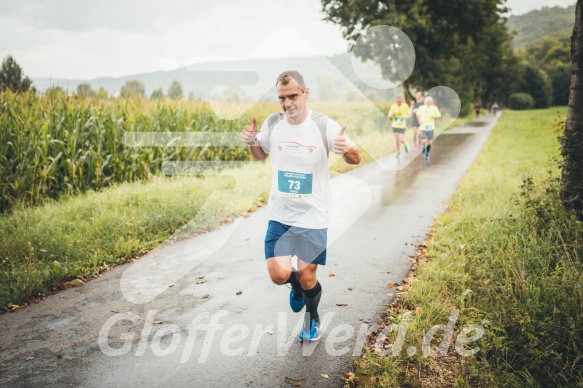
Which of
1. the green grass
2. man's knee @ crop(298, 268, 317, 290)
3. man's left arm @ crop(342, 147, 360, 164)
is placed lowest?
the green grass

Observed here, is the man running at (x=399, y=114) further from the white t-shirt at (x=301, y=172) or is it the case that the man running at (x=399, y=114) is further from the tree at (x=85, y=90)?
the white t-shirt at (x=301, y=172)

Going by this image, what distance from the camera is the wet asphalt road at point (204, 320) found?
11.7ft

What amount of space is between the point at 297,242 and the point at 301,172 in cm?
61

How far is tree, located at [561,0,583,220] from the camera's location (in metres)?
5.60

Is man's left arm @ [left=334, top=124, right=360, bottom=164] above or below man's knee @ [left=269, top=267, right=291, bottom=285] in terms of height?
above

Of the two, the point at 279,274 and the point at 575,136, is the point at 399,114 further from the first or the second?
the point at 279,274

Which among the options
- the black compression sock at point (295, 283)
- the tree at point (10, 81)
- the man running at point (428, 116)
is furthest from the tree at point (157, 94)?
the black compression sock at point (295, 283)

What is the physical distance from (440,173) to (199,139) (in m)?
7.17

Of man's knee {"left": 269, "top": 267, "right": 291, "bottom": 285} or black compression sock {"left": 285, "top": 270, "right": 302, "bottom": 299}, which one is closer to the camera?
man's knee {"left": 269, "top": 267, "right": 291, "bottom": 285}

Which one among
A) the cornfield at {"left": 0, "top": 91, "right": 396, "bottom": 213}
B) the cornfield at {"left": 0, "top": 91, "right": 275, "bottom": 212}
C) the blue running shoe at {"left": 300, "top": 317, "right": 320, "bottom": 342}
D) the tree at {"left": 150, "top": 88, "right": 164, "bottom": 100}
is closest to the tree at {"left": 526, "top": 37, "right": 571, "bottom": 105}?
the tree at {"left": 150, "top": 88, "right": 164, "bottom": 100}

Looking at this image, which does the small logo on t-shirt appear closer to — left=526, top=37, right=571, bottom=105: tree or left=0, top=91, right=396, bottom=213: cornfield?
left=0, top=91, right=396, bottom=213: cornfield

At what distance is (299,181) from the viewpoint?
3.77 m

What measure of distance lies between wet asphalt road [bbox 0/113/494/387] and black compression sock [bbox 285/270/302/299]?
350 mm

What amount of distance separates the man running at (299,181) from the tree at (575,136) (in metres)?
3.52
